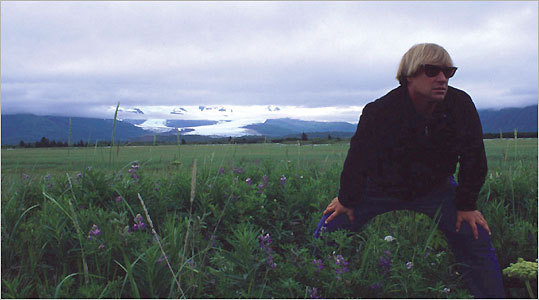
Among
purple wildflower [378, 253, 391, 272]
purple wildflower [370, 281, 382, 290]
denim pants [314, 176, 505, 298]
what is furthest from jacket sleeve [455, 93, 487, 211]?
purple wildflower [370, 281, 382, 290]

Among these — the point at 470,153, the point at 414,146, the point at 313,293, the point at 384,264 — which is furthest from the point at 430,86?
the point at 313,293

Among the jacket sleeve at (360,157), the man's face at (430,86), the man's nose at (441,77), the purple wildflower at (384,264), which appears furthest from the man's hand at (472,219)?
the man's nose at (441,77)

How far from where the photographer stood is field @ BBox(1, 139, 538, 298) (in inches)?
97.8

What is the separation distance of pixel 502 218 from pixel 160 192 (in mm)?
3251

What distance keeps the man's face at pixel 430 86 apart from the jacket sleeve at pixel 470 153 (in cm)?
29

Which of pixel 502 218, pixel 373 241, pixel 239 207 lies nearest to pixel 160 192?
pixel 239 207

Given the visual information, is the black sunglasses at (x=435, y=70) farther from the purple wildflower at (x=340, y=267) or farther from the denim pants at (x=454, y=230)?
the purple wildflower at (x=340, y=267)

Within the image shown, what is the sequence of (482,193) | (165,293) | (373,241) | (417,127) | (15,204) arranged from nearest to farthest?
(165,293)
(417,127)
(373,241)
(15,204)
(482,193)

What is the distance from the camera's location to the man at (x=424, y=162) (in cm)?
265

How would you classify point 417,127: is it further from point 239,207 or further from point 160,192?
point 160,192

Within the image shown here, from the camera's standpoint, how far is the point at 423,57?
249cm

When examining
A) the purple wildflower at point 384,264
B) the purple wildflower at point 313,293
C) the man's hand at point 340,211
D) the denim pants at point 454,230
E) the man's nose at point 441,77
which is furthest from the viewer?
the man's hand at point 340,211

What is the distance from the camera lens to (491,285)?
277 cm

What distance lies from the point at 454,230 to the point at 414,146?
0.75 metres
